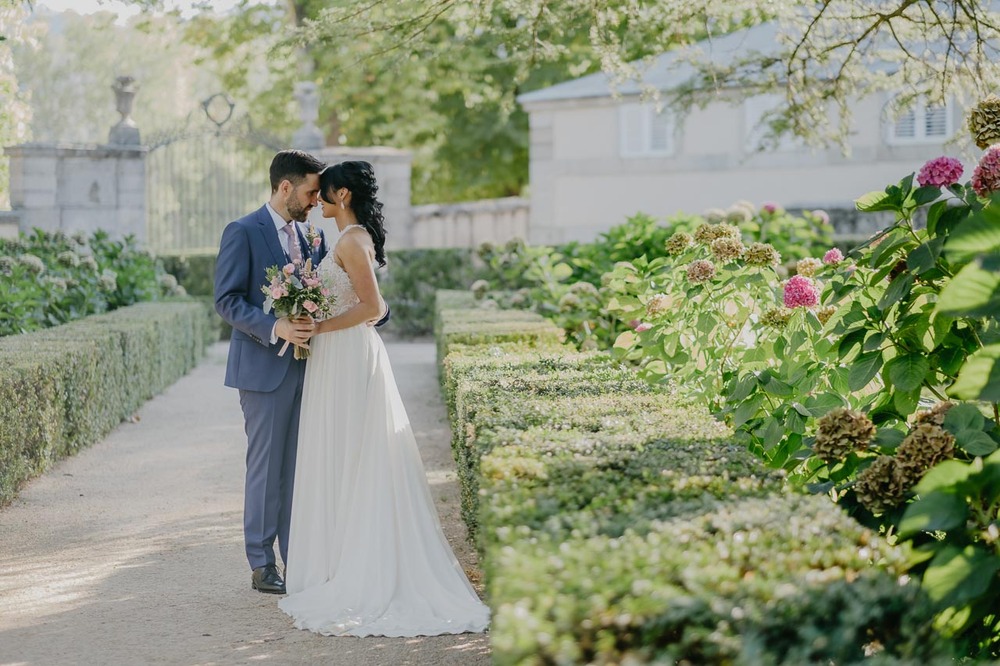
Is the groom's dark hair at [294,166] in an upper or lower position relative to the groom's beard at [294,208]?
upper

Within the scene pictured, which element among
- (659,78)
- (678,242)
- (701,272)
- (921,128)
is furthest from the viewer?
(659,78)

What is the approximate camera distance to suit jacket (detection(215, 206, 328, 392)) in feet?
17.0

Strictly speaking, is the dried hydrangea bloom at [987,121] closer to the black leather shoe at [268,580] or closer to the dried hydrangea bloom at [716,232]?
the dried hydrangea bloom at [716,232]

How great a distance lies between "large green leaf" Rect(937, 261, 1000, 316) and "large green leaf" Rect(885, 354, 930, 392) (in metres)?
1.30

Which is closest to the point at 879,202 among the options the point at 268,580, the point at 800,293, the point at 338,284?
the point at 800,293

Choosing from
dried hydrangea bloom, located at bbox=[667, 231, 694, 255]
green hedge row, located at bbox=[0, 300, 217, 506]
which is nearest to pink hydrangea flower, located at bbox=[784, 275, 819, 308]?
dried hydrangea bloom, located at bbox=[667, 231, 694, 255]

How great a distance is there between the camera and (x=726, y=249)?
17.5 ft

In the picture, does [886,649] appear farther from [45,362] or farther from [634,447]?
[45,362]

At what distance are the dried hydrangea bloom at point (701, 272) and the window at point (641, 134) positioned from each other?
15.6 meters

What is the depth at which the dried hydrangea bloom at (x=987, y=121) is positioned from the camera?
12.9 feet

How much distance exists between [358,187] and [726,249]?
175 cm

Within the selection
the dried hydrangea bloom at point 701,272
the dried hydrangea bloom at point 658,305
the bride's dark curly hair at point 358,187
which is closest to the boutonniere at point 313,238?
the bride's dark curly hair at point 358,187

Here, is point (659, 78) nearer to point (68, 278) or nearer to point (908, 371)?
point (68, 278)

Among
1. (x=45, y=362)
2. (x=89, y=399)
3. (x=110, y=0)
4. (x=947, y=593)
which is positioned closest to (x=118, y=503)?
(x=45, y=362)
